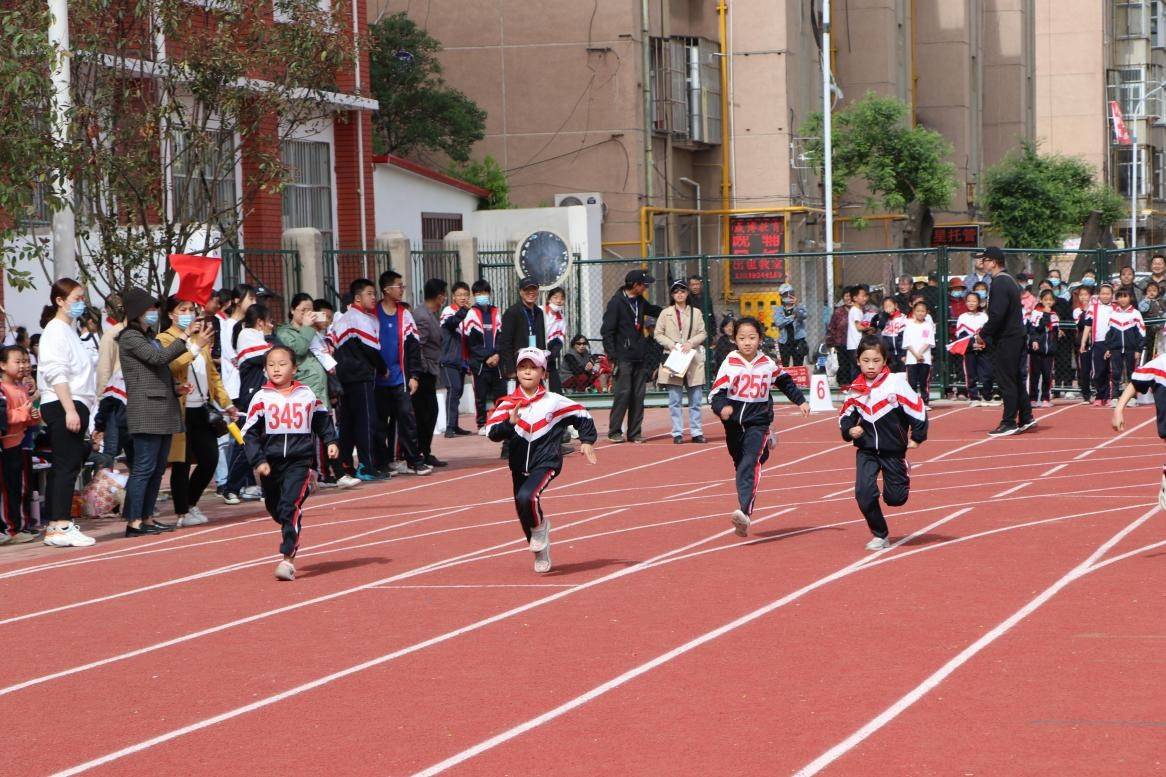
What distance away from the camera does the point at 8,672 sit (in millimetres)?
9023

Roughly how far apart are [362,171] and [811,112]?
19264mm

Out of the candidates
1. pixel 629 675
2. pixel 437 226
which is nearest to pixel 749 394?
pixel 629 675

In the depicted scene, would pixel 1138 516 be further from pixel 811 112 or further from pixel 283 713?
pixel 811 112

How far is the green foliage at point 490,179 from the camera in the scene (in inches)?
1527

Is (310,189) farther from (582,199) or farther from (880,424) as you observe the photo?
(880,424)

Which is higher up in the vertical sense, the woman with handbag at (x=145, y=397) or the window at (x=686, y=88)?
the window at (x=686, y=88)

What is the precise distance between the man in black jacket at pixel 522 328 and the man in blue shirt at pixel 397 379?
1.53 m

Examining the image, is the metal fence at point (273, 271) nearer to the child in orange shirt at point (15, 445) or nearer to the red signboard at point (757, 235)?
the child in orange shirt at point (15, 445)

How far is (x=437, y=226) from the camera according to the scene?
114ft

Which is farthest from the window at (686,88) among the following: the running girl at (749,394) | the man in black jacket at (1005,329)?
the running girl at (749,394)

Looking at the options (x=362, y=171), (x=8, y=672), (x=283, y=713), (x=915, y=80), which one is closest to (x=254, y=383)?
(x=8, y=672)

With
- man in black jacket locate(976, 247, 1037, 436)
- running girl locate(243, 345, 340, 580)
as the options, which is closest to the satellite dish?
man in black jacket locate(976, 247, 1037, 436)

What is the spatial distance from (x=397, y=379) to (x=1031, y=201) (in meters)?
43.8

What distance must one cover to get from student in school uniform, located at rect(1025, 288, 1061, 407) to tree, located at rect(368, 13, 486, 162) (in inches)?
630
